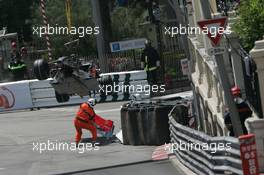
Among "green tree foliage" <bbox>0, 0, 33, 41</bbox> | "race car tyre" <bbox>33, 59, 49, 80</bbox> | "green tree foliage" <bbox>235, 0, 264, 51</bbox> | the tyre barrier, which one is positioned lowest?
the tyre barrier

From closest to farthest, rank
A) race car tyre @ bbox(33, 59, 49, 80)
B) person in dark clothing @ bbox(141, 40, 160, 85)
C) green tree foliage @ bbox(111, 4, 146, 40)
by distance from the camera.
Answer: race car tyre @ bbox(33, 59, 49, 80)
person in dark clothing @ bbox(141, 40, 160, 85)
green tree foliage @ bbox(111, 4, 146, 40)

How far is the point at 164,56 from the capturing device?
113 ft

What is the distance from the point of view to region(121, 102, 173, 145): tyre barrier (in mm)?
22281

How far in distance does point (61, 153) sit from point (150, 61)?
35.5 ft

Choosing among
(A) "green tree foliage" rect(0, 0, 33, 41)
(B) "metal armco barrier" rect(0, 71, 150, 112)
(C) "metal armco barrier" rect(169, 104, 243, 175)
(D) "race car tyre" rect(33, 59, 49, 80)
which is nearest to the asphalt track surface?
(C) "metal armco barrier" rect(169, 104, 243, 175)

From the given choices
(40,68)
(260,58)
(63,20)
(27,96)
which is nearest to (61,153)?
(40,68)

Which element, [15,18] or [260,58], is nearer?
[260,58]

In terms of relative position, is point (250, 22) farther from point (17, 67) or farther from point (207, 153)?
point (17, 67)

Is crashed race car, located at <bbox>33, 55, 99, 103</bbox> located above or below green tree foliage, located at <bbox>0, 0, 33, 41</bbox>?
below

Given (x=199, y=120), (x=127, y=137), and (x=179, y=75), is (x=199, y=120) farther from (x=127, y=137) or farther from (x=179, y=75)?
(x=179, y=75)

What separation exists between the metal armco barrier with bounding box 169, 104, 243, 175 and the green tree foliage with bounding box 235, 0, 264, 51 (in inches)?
80.0

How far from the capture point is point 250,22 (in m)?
14.2

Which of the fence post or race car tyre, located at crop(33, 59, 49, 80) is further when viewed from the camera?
race car tyre, located at crop(33, 59, 49, 80)

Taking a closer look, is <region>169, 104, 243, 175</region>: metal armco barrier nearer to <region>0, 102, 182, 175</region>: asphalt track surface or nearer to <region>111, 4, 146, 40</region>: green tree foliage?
<region>0, 102, 182, 175</region>: asphalt track surface
